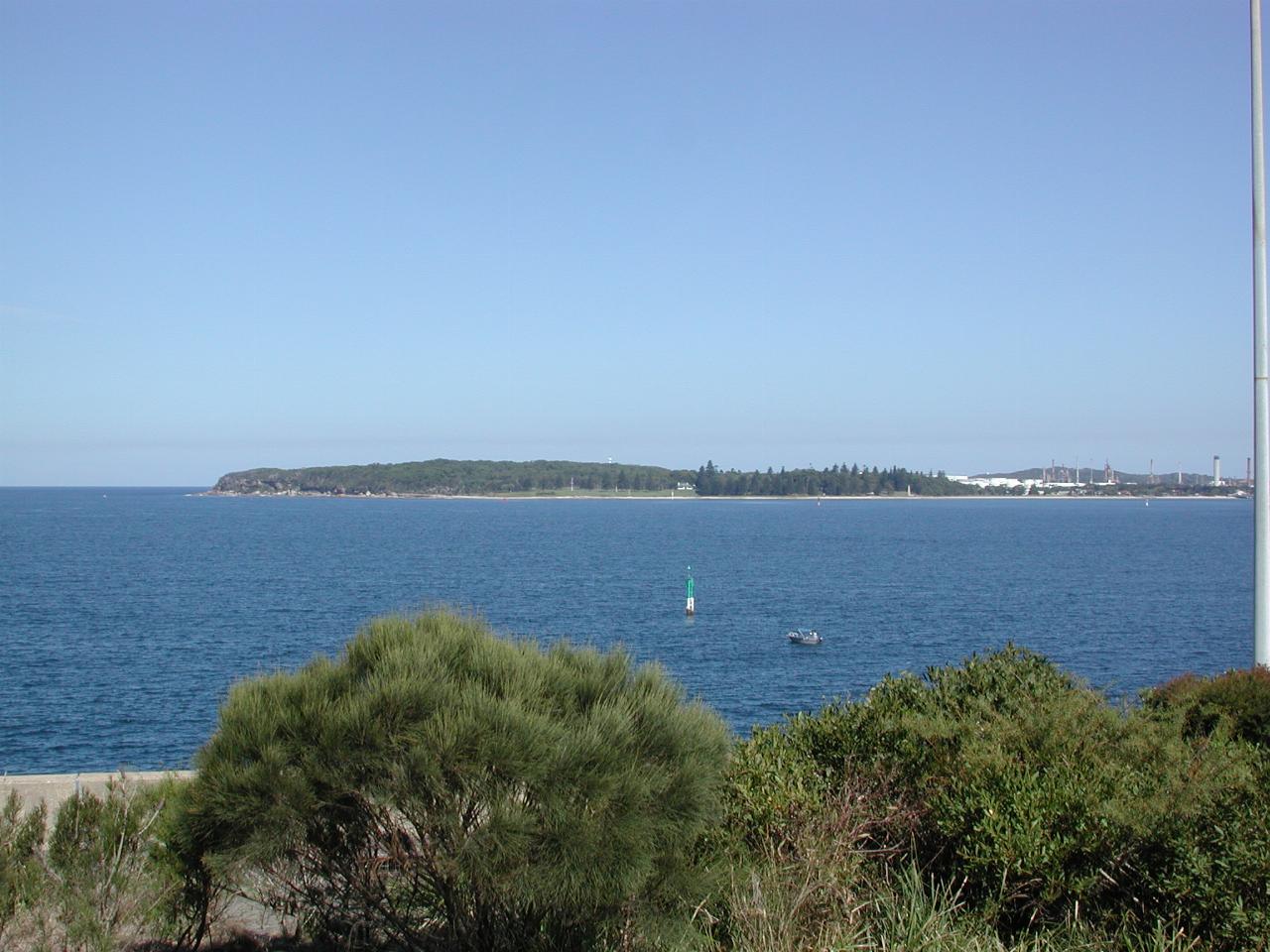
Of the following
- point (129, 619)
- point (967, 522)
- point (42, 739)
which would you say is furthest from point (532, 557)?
point (967, 522)

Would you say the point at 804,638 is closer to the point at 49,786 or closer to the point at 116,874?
the point at 49,786

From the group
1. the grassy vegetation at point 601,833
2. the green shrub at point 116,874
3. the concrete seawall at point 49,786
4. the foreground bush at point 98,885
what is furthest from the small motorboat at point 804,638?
the foreground bush at point 98,885

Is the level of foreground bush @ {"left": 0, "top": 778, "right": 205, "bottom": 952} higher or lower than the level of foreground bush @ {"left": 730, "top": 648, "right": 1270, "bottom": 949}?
lower

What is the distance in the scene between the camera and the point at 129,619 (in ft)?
156

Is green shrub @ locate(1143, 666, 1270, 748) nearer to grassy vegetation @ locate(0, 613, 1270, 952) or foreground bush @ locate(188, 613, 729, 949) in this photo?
grassy vegetation @ locate(0, 613, 1270, 952)

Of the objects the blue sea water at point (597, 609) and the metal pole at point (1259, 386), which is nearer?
the metal pole at point (1259, 386)

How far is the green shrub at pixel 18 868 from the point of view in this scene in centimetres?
632

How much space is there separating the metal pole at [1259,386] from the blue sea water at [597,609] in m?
3.61

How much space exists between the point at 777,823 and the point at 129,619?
4621 centimetres

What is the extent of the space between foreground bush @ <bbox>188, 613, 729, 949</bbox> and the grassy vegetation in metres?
0.01

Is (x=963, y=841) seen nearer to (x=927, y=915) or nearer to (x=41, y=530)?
(x=927, y=915)

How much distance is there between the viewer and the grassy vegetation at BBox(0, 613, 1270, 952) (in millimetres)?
5469

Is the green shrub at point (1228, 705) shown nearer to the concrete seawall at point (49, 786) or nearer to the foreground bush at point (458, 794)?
the foreground bush at point (458, 794)

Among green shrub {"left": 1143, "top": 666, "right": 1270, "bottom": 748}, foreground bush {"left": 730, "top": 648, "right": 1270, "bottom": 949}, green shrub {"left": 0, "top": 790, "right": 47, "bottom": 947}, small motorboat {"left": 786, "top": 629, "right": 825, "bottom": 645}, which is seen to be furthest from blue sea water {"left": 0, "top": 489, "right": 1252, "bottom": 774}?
foreground bush {"left": 730, "top": 648, "right": 1270, "bottom": 949}
